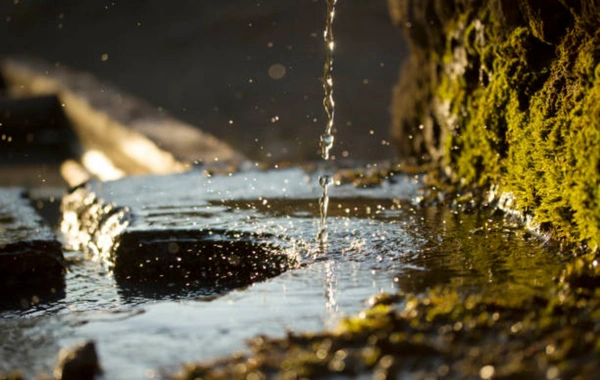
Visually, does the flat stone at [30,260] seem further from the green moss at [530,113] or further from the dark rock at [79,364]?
the green moss at [530,113]

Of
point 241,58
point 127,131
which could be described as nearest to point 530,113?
point 127,131

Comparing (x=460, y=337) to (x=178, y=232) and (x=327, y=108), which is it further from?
(x=327, y=108)

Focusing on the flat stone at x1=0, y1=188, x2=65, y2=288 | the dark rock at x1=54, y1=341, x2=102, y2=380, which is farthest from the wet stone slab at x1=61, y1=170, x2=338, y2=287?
the dark rock at x1=54, y1=341, x2=102, y2=380

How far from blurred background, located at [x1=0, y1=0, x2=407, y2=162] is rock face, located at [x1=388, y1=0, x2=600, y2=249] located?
265 cm

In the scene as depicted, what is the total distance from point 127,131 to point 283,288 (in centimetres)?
645

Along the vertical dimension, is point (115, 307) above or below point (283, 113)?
below

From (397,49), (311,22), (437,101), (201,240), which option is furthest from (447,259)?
(311,22)

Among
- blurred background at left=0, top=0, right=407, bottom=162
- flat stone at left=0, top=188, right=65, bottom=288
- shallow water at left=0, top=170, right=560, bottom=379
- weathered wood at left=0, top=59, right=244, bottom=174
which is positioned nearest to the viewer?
shallow water at left=0, top=170, right=560, bottom=379

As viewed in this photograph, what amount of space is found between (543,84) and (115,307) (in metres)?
2.59

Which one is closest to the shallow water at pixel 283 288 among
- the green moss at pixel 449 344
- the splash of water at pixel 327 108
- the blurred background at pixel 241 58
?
the splash of water at pixel 327 108

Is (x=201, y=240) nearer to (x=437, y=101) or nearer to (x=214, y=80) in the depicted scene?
(x=437, y=101)

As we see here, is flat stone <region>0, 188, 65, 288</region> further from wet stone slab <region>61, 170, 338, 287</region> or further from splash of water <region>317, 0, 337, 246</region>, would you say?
splash of water <region>317, 0, 337, 246</region>

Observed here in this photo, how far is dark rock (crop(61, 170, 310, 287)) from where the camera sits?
423 cm

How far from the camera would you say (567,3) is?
371 cm
